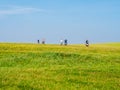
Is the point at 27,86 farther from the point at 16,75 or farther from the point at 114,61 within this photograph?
the point at 114,61

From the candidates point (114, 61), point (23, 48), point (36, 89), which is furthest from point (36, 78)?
point (23, 48)

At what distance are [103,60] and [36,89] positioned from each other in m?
21.9

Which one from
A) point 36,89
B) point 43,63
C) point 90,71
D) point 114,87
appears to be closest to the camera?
point 36,89

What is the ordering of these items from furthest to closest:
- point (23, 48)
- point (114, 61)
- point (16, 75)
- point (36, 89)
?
1. point (23, 48)
2. point (114, 61)
3. point (16, 75)
4. point (36, 89)

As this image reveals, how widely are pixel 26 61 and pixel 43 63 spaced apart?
2578mm

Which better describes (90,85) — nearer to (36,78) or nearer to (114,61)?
(36,78)

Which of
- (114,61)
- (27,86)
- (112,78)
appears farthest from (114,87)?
(114,61)

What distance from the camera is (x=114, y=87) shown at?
1019 inches

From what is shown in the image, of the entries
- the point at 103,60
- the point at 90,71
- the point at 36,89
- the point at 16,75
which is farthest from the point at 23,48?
the point at 36,89

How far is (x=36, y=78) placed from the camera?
2709 cm

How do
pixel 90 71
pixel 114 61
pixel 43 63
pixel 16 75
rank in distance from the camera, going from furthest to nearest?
pixel 114 61 → pixel 43 63 → pixel 90 71 → pixel 16 75

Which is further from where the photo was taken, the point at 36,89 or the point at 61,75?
the point at 61,75

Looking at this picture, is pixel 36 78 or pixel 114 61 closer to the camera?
pixel 36 78

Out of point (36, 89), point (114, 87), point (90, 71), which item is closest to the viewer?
point (36, 89)
